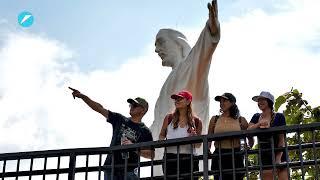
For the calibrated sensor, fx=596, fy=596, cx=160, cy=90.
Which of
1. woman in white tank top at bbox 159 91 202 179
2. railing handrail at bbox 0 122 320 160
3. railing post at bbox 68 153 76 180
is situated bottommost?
railing post at bbox 68 153 76 180

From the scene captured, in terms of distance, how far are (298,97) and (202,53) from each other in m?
2.82

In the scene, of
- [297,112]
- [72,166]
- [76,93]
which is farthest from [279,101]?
[72,166]

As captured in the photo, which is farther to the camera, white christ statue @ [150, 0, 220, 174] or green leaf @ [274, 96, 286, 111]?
green leaf @ [274, 96, 286, 111]

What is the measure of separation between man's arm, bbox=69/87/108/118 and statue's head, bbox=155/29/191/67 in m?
2.38

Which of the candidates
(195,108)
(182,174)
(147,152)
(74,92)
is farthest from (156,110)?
(182,174)

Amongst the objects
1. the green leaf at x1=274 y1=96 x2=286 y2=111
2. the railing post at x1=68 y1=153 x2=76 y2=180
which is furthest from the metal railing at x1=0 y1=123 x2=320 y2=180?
the green leaf at x1=274 y1=96 x2=286 y2=111

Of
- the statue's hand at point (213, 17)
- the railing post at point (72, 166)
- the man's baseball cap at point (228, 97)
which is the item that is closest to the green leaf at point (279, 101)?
the statue's hand at point (213, 17)

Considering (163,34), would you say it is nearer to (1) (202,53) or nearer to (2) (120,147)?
(1) (202,53)

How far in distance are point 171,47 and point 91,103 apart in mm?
2491

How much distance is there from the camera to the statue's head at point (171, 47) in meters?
9.52

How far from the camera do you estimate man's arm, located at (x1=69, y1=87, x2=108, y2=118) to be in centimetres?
732

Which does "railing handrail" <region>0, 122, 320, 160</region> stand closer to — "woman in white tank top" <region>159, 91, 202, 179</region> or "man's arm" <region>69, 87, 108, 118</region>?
"woman in white tank top" <region>159, 91, 202, 179</region>

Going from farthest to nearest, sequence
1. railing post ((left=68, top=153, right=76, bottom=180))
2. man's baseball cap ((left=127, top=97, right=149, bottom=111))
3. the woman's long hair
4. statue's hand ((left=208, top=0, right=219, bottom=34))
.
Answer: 1. statue's hand ((left=208, top=0, right=219, bottom=34))
2. man's baseball cap ((left=127, top=97, right=149, bottom=111))
3. the woman's long hair
4. railing post ((left=68, top=153, right=76, bottom=180))

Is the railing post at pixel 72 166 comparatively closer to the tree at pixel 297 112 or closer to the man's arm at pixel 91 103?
the man's arm at pixel 91 103
